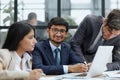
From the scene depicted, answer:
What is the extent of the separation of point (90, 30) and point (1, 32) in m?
4.56

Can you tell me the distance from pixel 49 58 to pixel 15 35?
0.46 meters

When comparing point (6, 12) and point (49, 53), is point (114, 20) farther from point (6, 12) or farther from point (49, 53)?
point (6, 12)

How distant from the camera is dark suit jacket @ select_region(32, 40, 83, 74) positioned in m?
2.30

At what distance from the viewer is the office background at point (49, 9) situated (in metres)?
7.12

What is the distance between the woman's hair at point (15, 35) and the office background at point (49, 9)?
16.2 ft

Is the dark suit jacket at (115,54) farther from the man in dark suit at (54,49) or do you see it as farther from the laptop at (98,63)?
the laptop at (98,63)

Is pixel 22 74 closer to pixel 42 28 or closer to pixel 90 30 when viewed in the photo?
pixel 90 30

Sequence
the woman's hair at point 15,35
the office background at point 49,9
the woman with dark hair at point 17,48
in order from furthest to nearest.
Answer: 1. the office background at point 49,9
2. the woman's hair at point 15,35
3. the woman with dark hair at point 17,48

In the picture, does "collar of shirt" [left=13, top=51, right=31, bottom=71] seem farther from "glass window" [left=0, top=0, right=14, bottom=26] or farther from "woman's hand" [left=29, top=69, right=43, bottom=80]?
"glass window" [left=0, top=0, right=14, bottom=26]

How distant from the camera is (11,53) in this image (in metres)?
2.04

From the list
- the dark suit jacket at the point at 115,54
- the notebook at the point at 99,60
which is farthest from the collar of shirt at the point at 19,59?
the dark suit jacket at the point at 115,54

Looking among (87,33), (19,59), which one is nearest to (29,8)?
(87,33)

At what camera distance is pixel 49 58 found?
245 cm

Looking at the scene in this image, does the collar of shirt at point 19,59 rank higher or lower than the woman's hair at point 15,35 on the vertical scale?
lower
